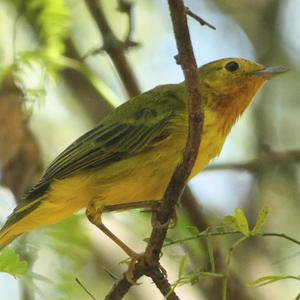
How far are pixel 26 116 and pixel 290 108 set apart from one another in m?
2.73

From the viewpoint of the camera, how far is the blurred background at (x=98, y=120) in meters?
4.67

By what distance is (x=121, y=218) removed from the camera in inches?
205

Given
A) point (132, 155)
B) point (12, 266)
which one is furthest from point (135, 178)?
point (12, 266)

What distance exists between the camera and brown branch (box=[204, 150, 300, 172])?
545cm

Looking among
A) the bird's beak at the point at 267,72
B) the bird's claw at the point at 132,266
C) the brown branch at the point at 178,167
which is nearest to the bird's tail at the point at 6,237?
the bird's claw at the point at 132,266

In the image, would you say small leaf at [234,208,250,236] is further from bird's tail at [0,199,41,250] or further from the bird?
bird's tail at [0,199,41,250]

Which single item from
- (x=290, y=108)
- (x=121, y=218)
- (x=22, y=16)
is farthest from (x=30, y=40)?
(x=290, y=108)

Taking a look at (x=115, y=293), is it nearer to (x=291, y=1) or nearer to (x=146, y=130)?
(x=146, y=130)

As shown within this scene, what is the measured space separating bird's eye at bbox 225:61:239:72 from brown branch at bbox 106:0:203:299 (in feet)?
5.01

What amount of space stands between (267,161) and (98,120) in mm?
1297

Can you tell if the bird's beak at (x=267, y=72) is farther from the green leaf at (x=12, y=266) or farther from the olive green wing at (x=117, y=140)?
the green leaf at (x=12, y=266)

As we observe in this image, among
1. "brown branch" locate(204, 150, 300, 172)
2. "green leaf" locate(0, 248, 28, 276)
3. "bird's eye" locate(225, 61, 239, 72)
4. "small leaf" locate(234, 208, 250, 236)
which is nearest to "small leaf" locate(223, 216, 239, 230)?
"small leaf" locate(234, 208, 250, 236)

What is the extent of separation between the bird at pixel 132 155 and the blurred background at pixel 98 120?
0.49ft

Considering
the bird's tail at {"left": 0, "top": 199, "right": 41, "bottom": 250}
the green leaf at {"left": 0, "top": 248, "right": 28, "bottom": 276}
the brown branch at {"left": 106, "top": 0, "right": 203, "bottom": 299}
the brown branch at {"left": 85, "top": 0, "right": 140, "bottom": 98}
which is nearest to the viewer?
the brown branch at {"left": 106, "top": 0, "right": 203, "bottom": 299}
